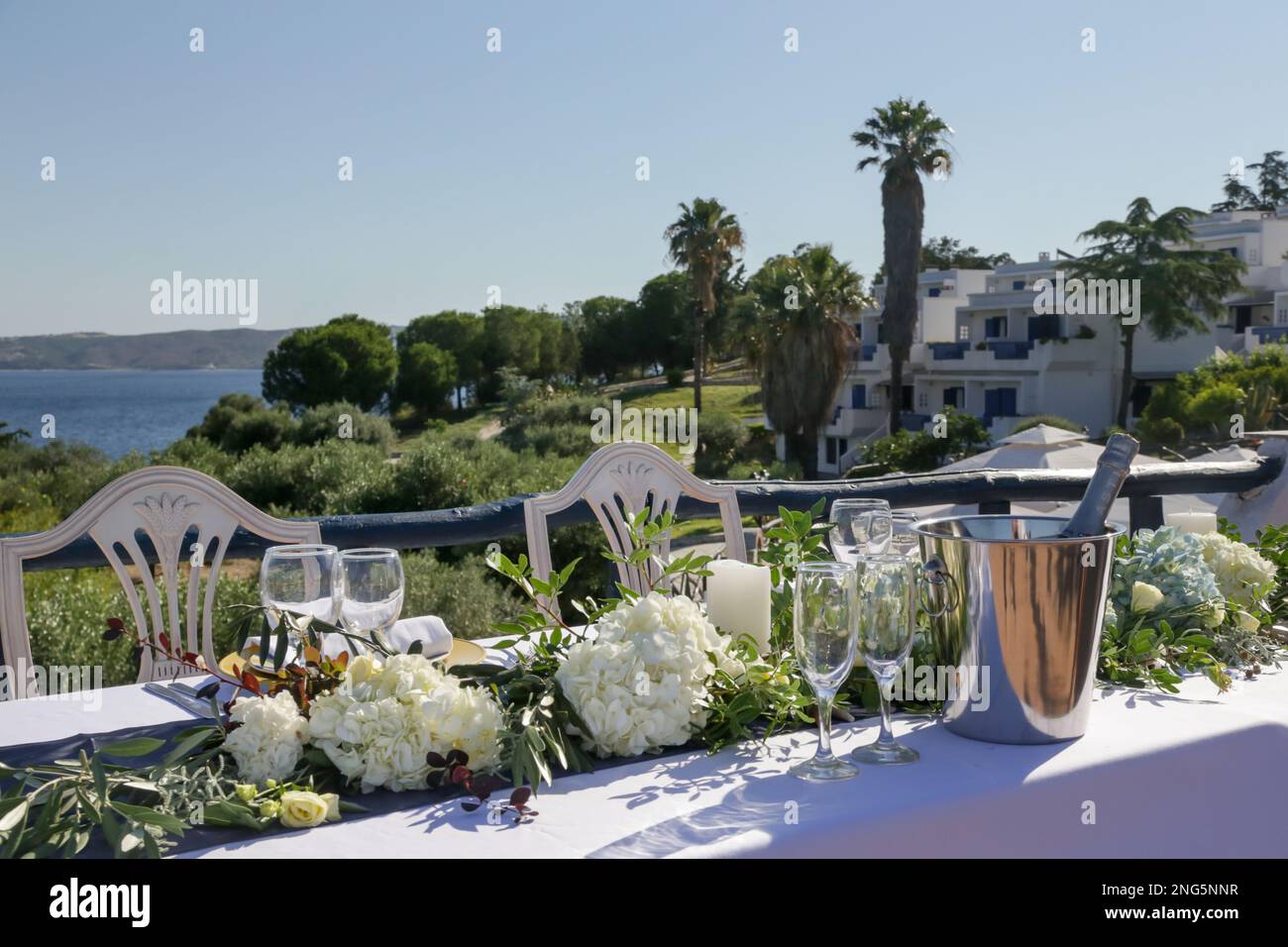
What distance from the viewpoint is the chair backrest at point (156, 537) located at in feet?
7.63

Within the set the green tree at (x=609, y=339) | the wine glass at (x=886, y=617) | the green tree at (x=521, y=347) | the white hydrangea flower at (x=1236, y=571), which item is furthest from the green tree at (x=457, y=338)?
the wine glass at (x=886, y=617)

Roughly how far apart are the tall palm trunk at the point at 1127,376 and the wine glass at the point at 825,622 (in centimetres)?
3687

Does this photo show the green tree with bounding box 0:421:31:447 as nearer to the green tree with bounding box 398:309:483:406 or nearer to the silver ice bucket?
the silver ice bucket

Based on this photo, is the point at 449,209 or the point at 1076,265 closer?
the point at 1076,265

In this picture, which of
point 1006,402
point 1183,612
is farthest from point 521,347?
point 1183,612

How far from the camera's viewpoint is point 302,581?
1466 millimetres

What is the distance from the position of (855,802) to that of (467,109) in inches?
1860

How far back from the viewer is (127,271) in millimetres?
64250

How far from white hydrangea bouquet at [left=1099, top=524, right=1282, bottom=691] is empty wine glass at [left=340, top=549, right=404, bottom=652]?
1053mm

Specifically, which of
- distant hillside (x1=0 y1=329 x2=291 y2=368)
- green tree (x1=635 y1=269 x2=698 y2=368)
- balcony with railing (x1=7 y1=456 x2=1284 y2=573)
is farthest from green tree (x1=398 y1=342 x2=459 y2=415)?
balcony with railing (x1=7 y1=456 x2=1284 y2=573)

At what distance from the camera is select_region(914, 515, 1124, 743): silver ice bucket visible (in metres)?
1.28

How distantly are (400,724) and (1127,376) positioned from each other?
3761 centimetres

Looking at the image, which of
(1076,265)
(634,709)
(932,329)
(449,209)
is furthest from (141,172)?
(634,709)
